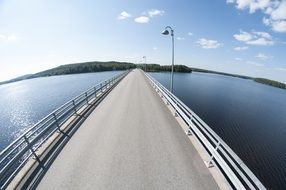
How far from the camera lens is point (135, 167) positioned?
231 inches

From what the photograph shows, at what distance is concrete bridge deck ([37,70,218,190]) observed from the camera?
16.9ft

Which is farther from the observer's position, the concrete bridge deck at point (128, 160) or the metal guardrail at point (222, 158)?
the concrete bridge deck at point (128, 160)

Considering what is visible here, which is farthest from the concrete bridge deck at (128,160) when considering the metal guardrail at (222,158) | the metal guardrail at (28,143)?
the metal guardrail at (28,143)

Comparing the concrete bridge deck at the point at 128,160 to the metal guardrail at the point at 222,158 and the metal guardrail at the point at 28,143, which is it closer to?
the metal guardrail at the point at 222,158

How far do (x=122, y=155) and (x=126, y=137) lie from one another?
1610 millimetres

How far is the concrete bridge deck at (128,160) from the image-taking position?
5.16m

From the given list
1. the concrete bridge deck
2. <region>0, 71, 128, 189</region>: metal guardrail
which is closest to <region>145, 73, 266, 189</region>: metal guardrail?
the concrete bridge deck

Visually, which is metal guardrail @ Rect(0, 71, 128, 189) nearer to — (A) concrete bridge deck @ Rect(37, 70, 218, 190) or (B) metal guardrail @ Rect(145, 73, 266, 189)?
(A) concrete bridge deck @ Rect(37, 70, 218, 190)

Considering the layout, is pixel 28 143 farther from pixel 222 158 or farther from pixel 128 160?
pixel 222 158

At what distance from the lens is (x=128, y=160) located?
6270mm

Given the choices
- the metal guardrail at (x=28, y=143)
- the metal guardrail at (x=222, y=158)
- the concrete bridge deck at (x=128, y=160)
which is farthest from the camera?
the concrete bridge deck at (x=128, y=160)

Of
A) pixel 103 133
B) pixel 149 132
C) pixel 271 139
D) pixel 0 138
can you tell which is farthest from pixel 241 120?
pixel 0 138

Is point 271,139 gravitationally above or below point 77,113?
below

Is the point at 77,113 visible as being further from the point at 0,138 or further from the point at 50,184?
the point at 0,138
